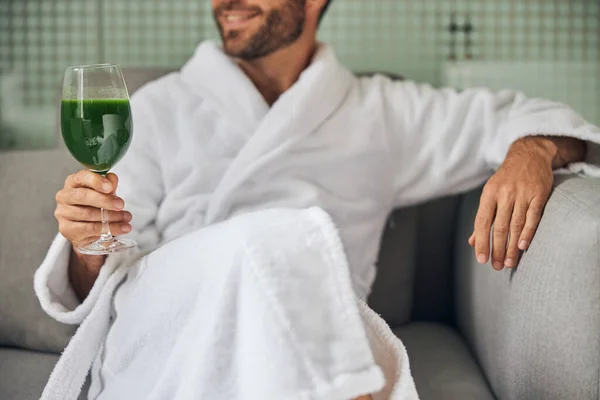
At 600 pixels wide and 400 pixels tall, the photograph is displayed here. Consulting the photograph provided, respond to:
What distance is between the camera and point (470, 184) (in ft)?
5.59

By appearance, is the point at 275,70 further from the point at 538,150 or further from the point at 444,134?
the point at 538,150

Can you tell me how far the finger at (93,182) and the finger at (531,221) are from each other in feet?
2.17

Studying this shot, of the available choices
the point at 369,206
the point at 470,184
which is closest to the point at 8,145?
the point at 369,206

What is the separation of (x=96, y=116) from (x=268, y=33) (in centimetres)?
65

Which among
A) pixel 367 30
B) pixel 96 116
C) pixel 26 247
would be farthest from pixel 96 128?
pixel 367 30

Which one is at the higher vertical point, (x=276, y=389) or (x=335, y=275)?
(x=335, y=275)

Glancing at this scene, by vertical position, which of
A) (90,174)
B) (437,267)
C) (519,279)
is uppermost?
(90,174)

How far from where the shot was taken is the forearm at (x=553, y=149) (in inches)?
57.1

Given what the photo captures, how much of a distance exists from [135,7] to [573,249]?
5.34 feet

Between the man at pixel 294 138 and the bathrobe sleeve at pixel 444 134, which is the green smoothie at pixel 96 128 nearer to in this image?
the man at pixel 294 138

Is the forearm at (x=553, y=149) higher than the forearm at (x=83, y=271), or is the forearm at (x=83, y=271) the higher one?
the forearm at (x=553, y=149)

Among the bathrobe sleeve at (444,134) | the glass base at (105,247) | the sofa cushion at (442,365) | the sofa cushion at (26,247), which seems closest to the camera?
the glass base at (105,247)

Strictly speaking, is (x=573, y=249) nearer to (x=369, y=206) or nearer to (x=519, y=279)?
(x=519, y=279)

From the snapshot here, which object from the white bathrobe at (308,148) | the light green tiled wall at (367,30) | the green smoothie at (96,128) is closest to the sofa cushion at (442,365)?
the white bathrobe at (308,148)
